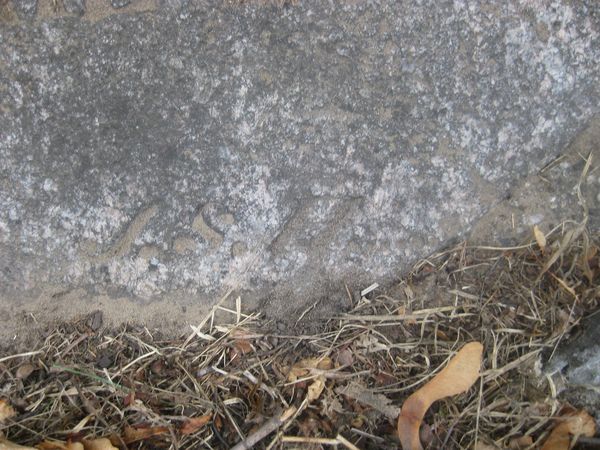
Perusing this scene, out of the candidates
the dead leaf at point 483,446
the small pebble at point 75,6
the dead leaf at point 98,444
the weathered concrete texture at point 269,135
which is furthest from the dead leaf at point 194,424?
the small pebble at point 75,6

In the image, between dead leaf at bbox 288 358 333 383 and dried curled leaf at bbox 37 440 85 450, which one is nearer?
dried curled leaf at bbox 37 440 85 450

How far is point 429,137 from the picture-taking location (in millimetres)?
1854

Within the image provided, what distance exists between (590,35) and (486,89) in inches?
13.1

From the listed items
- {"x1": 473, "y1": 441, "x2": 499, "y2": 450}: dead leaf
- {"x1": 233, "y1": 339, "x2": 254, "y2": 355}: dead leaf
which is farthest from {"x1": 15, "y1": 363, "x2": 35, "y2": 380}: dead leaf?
{"x1": 473, "y1": 441, "x2": 499, "y2": 450}: dead leaf

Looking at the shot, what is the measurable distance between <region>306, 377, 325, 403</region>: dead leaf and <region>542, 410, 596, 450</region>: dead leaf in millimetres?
604

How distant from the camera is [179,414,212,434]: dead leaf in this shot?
68.0 inches

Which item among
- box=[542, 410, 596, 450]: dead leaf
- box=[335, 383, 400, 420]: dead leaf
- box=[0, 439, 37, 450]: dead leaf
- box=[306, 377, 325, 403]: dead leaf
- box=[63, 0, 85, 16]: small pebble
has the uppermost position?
box=[63, 0, 85, 16]: small pebble

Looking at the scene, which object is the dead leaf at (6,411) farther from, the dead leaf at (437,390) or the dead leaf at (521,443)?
the dead leaf at (521,443)

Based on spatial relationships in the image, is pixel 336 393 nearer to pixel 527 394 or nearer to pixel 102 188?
pixel 527 394

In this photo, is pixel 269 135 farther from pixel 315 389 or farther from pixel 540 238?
pixel 540 238

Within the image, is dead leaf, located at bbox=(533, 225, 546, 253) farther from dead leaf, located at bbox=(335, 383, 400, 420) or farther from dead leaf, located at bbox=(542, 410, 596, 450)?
dead leaf, located at bbox=(335, 383, 400, 420)

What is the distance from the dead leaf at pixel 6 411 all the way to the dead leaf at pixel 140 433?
12.3 inches

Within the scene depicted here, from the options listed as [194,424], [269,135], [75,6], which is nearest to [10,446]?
[194,424]

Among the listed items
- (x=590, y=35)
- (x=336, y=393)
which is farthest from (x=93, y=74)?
(x=590, y=35)
